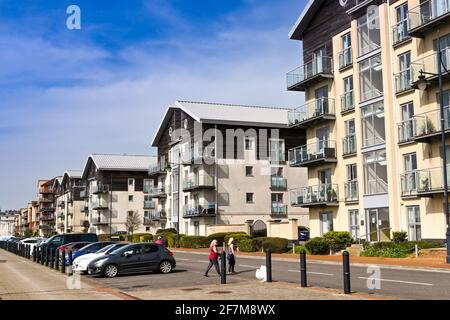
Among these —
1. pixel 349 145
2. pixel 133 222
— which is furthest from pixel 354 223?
pixel 133 222

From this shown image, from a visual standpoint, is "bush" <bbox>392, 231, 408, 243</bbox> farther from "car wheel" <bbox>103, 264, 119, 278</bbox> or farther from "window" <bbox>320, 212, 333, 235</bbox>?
"car wheel" <bbox>103, 264, 119, 278</bbox>

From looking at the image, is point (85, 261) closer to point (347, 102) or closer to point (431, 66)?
point (431, 66)

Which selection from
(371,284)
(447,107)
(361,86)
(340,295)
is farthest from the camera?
(361,86)

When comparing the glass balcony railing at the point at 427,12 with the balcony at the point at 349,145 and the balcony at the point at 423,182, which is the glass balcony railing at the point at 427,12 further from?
the balcony at the point at 349,145

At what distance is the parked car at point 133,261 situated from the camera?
22.8 meters

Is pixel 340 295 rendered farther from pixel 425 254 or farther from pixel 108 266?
pixel 425 254

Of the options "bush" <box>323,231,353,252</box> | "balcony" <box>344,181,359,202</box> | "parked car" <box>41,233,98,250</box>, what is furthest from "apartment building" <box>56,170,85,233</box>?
"bush" <box>323,231,353,252</box>

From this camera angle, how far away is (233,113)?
61.8 meters

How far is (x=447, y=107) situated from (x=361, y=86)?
29.2 feet

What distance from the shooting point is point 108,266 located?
899 inches

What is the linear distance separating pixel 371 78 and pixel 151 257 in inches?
819
